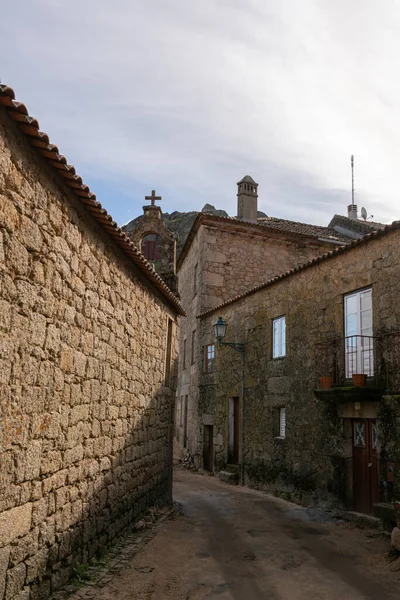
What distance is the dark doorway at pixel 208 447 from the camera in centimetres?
1720

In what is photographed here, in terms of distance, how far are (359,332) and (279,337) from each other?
3341 mm

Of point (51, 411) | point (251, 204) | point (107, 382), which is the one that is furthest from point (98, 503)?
point (251, 204)

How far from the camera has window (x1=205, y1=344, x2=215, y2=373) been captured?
688 inches

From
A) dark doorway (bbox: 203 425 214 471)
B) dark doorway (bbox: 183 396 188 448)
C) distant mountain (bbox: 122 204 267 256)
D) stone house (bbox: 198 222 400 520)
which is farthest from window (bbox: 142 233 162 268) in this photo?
distant mountain (bbox: 122 204 267 256)

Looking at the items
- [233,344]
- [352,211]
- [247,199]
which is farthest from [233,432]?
[352,211]

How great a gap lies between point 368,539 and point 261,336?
6.49m

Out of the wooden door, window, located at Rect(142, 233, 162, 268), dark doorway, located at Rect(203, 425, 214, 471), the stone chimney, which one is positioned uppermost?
the stone chimney

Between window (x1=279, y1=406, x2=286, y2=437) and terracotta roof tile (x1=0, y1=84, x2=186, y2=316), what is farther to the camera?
window (x1=279, y1=406, x2=286, y2=437)

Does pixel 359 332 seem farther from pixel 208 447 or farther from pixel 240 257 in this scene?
pixel 240 257

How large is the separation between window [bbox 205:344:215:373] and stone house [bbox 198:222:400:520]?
2060 millimetres

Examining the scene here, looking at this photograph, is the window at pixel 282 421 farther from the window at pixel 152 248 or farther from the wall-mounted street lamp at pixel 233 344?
the window at pixel 152 248

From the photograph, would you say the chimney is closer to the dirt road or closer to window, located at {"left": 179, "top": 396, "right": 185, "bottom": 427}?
window, located at {"left": 179, "top": 396, "right": 185, "bottom": 427}

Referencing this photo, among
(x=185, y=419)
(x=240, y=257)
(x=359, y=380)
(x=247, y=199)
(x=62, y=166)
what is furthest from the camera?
(x=247, y=199)

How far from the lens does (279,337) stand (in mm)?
12828
